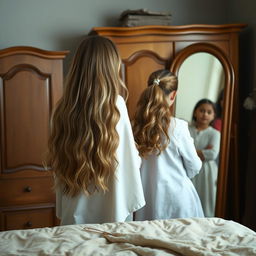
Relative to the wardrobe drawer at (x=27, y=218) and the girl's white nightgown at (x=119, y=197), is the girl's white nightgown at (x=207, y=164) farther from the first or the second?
the girl's white nightgown at (x=119, y=197)

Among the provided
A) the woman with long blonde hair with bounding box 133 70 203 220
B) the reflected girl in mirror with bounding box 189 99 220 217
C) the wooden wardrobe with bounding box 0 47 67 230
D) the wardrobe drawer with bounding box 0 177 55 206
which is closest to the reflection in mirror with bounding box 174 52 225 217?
the reflected girl in mirror with bounding box 189 99 220 217

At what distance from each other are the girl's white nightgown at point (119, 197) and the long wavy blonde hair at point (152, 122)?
0.34 m

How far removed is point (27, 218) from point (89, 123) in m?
1.44

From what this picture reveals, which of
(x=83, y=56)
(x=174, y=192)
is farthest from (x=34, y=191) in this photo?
(x=83, y=56)

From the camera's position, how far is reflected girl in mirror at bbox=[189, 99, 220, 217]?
10.8 feet

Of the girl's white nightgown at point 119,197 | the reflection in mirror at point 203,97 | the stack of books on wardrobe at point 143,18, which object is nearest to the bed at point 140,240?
the girl's white nightgown at point 119,197

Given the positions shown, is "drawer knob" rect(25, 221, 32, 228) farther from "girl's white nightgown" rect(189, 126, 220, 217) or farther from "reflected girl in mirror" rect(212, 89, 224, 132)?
"reflected girl in mirror" rect(212, 89, 224, 132)

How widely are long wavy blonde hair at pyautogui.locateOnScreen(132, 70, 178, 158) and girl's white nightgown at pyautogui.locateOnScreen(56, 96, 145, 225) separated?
345mm

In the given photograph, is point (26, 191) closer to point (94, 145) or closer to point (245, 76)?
point (94, 145)

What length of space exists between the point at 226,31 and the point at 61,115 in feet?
6.09

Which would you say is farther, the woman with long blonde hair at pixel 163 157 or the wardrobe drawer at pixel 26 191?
the wardrobe drawer at pixel 26 191

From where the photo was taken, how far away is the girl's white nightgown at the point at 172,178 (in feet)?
7.98

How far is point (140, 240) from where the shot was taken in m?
1.40

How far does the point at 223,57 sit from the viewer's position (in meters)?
3.31
